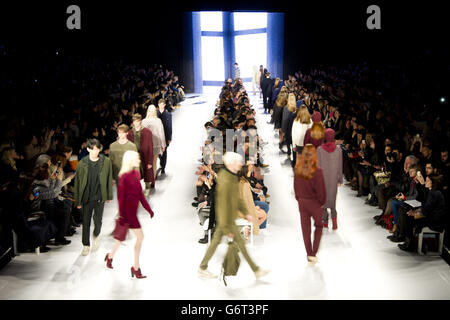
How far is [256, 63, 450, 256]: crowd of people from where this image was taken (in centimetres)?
637

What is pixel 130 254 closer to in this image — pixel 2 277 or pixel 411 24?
pixel 2 277

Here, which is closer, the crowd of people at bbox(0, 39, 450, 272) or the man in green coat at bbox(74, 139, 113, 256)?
the man in green coat at bbox(74, 139, 113, 256)

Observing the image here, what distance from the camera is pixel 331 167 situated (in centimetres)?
672

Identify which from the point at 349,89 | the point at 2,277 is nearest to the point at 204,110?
the point at 349,89

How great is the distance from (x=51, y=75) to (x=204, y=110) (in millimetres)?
6230

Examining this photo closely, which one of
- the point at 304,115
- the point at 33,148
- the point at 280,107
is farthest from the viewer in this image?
the point at 280,107

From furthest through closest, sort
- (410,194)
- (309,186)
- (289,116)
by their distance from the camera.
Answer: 1. (289,116)
2. (410,194)
3. (309,186)

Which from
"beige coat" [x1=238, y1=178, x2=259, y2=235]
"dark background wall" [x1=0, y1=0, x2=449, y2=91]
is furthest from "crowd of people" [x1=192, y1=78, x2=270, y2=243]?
"dark background wall" [x1=0, y1=0, x2=449, y2=91]

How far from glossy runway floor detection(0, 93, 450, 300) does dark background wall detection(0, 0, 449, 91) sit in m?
7.44

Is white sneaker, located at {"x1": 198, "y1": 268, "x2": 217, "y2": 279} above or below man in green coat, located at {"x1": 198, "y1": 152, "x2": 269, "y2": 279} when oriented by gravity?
below

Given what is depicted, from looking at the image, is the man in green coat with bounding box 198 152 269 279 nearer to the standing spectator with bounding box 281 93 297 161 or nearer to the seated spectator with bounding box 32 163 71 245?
the seated spectator with bounding box 32 163 71 245

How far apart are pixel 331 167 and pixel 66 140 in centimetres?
458

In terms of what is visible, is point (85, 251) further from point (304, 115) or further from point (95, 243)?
point (304, 115)

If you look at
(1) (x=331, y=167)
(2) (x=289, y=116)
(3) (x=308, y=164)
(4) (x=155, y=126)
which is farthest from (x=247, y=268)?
(2) (x=289, y=116)
